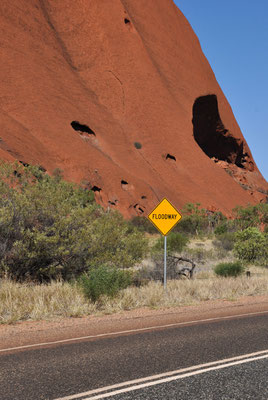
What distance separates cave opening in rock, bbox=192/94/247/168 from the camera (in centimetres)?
7138

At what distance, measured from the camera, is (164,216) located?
12.3 metres

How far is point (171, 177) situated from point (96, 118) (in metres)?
12.9

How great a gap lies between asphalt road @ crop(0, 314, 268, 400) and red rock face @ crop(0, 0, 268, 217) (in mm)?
31854

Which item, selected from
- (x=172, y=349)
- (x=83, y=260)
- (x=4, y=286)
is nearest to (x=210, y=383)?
(x=172, y=349)

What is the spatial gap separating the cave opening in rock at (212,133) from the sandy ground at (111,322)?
2464 inches

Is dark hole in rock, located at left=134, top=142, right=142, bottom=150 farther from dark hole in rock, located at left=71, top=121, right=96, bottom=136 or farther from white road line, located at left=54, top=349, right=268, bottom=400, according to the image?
white road line, located at left=54, top=349, right=268, bottom=400

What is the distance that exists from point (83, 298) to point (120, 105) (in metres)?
50.7

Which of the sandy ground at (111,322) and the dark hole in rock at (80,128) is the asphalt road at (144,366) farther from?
the dark hole in rock at (80,128)

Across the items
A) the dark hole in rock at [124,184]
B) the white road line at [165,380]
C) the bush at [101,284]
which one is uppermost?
the dark hole in rock at [124,184]

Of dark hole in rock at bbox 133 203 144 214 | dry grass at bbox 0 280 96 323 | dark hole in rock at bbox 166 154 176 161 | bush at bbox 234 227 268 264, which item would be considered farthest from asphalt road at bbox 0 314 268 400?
dark hole in rock at bbox 166 154 176 161

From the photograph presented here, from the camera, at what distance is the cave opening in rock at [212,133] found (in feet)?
234

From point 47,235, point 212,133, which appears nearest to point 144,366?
point 47,235

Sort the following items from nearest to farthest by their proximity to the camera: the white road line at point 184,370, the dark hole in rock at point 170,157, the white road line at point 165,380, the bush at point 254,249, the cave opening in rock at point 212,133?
the white road line at point 165,380, the white road line at point 184,370, the bush at point 254,249, the dark hole in rock at point 170,157, the cave opening in rock at point 212,133

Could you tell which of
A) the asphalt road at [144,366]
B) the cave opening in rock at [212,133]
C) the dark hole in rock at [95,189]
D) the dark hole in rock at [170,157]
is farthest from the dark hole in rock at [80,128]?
the asphalt road at [144,366]
